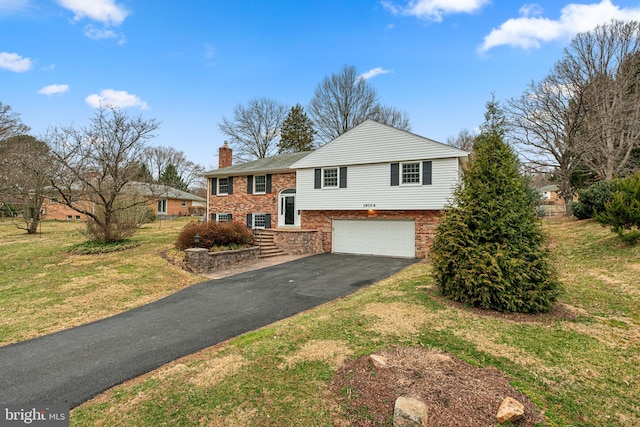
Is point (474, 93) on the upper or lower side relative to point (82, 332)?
upper

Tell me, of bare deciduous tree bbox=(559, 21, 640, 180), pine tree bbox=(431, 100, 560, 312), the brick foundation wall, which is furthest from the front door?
bare deciduous tree bbox=(559, 21, 640, 180)

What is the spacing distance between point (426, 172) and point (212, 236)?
10.1m

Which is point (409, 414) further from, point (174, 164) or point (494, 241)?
point (174, 164)

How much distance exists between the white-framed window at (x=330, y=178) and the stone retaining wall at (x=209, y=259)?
224 inches

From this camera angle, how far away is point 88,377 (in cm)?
426

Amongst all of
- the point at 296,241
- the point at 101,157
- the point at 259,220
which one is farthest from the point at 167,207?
the point at 296,241

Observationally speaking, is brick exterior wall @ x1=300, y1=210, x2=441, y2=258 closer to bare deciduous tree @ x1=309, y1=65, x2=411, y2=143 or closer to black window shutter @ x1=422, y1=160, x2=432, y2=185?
black window shutter @ x1=422, y1=160, x2=432, y2=185

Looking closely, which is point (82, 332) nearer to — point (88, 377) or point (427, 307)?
point (88, 377)

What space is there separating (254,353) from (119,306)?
5.35 metres

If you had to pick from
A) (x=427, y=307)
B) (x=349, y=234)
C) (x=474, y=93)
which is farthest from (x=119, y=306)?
(x=474, y=93)

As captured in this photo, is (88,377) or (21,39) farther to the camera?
(21,39)

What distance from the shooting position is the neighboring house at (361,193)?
14.0 metres

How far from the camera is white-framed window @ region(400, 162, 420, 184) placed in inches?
562
